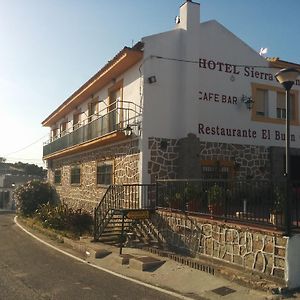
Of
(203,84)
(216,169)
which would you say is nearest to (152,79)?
(203,84)

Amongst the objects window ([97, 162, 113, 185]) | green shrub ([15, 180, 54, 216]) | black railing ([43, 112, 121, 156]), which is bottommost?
green shrub ([15, 180, 54, 216])

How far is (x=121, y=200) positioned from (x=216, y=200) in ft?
19.4

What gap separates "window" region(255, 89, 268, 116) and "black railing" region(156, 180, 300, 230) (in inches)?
254

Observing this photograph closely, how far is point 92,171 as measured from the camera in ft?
69.6

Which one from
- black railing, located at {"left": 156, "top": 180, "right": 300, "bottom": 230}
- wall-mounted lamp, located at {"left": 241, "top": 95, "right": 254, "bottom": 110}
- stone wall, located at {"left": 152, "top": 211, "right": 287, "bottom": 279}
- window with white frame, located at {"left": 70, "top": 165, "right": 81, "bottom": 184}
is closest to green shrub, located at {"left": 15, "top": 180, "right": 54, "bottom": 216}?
window with white frame, located at {"left": 70, "top": 165, "right": 81, "bottom": 184}

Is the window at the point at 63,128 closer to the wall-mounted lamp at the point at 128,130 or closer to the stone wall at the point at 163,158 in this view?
the wall-mounted lamp at the point at 128,130

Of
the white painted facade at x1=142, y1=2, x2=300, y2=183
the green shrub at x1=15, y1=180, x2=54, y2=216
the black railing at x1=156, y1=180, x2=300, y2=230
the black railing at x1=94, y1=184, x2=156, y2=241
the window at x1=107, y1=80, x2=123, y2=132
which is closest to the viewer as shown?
the black railing at x1=156, y1=180, x2=300, y2=230

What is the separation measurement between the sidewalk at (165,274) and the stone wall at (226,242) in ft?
1.97

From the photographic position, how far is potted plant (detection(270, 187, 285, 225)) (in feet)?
28.6

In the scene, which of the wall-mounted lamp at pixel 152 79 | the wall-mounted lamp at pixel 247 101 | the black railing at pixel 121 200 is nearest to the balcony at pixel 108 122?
the wall-mounted lamp at pixel 152 79

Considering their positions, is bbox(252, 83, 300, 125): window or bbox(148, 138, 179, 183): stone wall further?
bbox(252, 83, 300, 125): window

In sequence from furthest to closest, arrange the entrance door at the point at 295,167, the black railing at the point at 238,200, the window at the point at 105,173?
the window at the point at 105,173, the entrance door at the point at 295,167, the black railing at the point at 238,200

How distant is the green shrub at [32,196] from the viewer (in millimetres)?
27609

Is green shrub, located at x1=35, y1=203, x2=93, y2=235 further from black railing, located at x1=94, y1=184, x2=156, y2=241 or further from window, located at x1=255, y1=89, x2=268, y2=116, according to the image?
window, located at x1=255, y1=89, x2=268, y2=116
